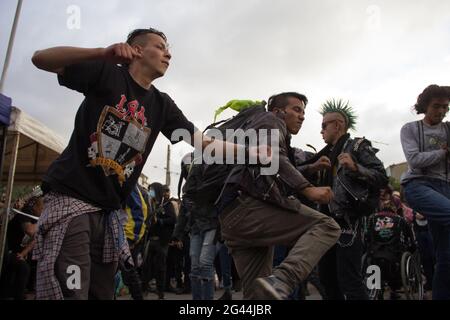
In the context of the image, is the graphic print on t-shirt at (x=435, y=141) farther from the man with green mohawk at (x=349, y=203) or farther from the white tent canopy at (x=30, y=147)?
the white tent canopy at (x=30, y=147)

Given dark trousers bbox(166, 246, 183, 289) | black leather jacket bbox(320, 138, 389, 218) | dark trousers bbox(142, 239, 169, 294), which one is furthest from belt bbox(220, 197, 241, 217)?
dark trousers bbox(166, 246, 183, 289)

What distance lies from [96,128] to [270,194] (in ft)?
3.79

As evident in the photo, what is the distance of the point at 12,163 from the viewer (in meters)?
5.47

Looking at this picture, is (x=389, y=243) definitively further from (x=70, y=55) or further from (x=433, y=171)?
(x=70, y=55)

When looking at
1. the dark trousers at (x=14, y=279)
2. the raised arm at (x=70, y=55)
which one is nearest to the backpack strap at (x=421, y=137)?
the raised arm at (x=70, y=55)

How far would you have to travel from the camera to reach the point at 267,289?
2115 millimetres

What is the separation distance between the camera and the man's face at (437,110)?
4105 mm

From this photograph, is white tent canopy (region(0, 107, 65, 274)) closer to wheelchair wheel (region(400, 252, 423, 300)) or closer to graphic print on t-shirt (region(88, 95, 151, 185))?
graphic print on t-shirt (region(88, 95, 151, 185))

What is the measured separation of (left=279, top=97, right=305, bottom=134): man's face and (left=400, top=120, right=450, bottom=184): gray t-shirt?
3.85ft

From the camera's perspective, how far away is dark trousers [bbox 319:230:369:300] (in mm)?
3705

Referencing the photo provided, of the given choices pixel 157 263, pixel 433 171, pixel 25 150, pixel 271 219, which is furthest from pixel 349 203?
pixel 25 150

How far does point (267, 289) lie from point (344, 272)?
6.18 feet

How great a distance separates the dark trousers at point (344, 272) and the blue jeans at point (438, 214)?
1.94ft

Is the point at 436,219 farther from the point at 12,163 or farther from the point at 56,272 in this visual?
the point at 12,163
